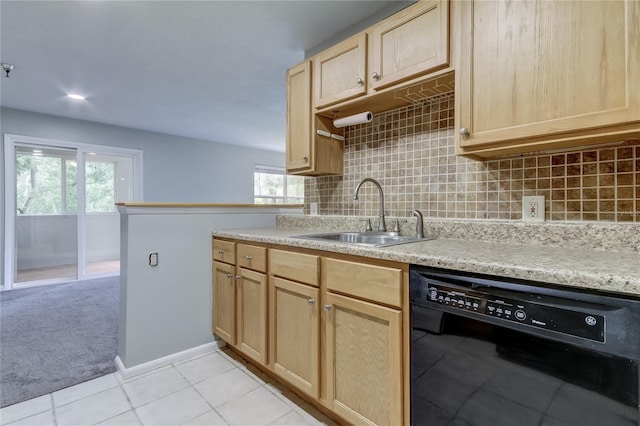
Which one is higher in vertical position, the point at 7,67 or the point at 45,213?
the point at 7,67

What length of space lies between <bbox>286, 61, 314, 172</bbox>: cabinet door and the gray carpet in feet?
6.06

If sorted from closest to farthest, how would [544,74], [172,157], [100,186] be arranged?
[544,74] → [100,186] → [172,157]

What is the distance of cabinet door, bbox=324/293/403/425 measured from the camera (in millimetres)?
1195

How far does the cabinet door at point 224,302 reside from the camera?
2078mm

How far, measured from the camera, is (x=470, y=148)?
1.37 m

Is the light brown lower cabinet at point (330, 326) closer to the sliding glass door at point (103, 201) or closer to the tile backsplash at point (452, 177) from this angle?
the tile backsplash at point (452, 177)

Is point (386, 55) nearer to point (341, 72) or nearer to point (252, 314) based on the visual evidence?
point (341, 72)

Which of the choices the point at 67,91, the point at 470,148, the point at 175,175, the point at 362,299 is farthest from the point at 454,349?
the point at 175,175

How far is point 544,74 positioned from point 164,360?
2.55m

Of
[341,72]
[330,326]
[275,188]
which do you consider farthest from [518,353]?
[275,188]

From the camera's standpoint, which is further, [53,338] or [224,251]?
[53,338]

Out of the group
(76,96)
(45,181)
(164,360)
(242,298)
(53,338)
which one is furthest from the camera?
(45,181)

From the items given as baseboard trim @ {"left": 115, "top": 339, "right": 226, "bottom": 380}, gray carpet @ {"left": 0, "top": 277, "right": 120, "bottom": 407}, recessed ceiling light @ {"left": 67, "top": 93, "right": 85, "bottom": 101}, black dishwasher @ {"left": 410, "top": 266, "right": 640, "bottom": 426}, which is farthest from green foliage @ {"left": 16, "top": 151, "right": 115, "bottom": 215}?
black dishwasher @ {"left": 410, "top": 266, "right": 640, "bottom": 426}

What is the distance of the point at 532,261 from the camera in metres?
0.96
